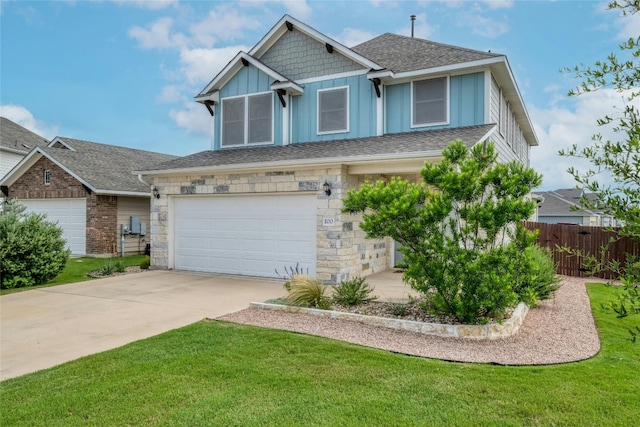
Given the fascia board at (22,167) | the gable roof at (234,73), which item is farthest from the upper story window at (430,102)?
the fascia board at (22,167)

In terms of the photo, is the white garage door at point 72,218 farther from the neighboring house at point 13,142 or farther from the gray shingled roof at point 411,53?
the gray shingled roof at point 411,53

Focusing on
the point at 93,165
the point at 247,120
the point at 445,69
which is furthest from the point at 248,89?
the point at 93,165

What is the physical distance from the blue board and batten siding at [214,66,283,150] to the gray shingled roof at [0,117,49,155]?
16.4 metres

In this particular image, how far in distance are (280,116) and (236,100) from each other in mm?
1772

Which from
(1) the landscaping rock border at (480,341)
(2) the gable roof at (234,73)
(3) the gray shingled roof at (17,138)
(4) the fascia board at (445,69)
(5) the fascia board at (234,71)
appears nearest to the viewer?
(1) the landscaping rock border at (480,341)

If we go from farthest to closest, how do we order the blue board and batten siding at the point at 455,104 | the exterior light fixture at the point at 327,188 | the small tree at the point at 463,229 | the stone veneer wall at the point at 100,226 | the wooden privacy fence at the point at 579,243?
the stone veneer wall at the point at 100,226, the wooden privacy fence at the point at 579,243, the blue board and batten siding at the point at 455,104, the exterior light fixture at the point at 327,188, the small tree at the point at 463,229

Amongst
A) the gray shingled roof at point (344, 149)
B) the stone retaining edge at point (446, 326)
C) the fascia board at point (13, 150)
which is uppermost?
the fascia board at point (13, 150)

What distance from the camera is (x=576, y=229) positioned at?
12773 millimetres

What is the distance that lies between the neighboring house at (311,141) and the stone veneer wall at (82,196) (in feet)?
16.5

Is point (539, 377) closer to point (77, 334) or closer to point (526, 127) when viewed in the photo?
point (77, 334)

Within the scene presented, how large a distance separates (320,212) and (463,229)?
4562 mm

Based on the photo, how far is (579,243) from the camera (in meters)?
12.8

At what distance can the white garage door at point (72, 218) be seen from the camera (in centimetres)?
1684

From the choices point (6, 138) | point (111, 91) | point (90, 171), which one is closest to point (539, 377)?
point (111, 91)
